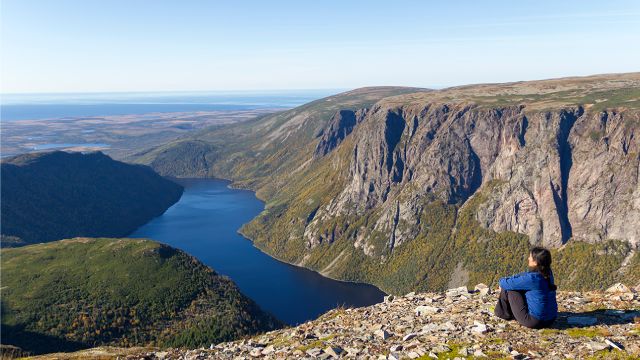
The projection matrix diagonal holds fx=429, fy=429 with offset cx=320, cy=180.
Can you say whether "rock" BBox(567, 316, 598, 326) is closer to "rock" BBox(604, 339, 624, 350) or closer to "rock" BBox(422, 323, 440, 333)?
"rock" BBox(604, 339, 624, 350)

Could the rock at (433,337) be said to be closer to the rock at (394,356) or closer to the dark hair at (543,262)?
the rock at (394,356)

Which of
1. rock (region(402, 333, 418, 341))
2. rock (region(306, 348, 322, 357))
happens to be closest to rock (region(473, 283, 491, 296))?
rock (region(402, 333, 418, 341))

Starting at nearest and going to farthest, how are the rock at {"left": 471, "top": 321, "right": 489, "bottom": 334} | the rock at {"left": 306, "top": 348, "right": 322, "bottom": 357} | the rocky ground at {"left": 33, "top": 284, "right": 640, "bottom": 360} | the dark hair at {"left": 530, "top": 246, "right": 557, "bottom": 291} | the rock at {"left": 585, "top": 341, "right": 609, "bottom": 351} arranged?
the rock at {"left": 585, "top": 341, "right": 609, "bottom": 351} → the rocky ground at {"left": 33, "top": 284, "right": 640, "bottom": 360} → the dark hair at {"left": 530, "top": 246, "right": 557, "bottom": 291} → the rock at {"left": 471, "top": 321, "right": 489, "bottom": 334} → the rock at {"left": 306, "top": 348, "right": 322, "bottom": 357}

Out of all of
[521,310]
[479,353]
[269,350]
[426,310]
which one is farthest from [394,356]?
[269,350]

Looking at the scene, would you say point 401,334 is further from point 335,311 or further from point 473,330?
point 335,311

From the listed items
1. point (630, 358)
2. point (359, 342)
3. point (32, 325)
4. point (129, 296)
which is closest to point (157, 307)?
point (129, 296)

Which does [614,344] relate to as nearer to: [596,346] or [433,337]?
[596,346]

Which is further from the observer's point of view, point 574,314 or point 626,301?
point 626,301
